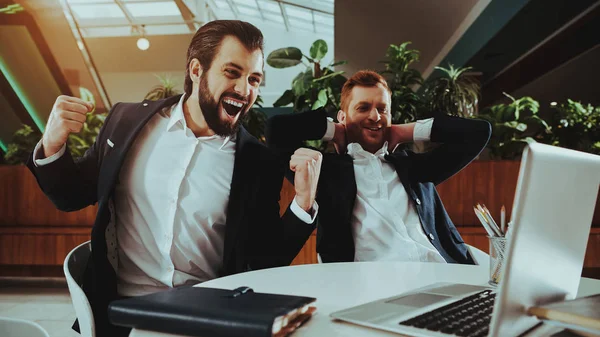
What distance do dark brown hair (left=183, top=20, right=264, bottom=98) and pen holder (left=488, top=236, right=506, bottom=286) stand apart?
0.97 m

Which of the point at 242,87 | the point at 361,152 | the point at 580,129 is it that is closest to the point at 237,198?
the point at 242,87

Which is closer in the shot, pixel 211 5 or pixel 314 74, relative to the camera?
pixel 314 74

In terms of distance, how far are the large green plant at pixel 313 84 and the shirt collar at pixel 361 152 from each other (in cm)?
188

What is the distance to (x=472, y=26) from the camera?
670 centimetres

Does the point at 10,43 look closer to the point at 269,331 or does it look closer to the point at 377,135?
the point at 377,135

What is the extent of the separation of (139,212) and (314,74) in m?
2.90

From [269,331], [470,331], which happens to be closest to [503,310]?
[470,331]

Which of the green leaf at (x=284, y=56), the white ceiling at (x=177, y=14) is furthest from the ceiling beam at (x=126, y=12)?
the green leaf at (x=284, y=56)

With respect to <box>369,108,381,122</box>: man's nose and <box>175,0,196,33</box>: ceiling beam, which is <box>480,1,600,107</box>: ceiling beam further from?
<box>175,0,196,33</box>: ceiling beam

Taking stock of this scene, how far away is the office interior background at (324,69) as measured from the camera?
3801mm

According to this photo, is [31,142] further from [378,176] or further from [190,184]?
[378,176]

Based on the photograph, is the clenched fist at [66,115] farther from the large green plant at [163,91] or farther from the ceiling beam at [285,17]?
the ceiling beam at [285,17]

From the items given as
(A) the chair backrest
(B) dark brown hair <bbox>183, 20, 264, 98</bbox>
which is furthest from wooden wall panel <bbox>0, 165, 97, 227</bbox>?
(A) the chair backrest

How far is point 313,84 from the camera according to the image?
3920 millimetres
